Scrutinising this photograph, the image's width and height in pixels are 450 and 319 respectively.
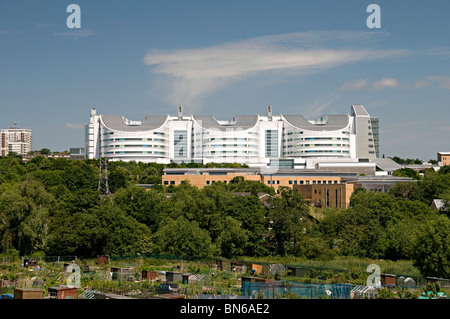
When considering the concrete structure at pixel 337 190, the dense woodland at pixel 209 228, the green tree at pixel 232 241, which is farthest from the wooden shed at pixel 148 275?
the concrete structure at pixel 337 190

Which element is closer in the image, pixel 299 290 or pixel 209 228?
pixel 299 290

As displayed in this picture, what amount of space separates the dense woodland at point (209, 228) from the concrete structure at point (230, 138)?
49.2 meters

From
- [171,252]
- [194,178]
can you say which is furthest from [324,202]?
[171,252]

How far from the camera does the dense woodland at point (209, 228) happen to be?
70.4ft

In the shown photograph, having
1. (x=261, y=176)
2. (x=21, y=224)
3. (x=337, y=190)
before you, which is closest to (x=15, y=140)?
(x=261, y=176)

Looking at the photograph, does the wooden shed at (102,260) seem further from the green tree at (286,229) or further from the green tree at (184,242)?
the green tree at (286,229)

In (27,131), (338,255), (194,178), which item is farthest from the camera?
(27,131)

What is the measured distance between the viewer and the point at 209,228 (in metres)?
24.6

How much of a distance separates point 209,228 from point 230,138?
5576cm

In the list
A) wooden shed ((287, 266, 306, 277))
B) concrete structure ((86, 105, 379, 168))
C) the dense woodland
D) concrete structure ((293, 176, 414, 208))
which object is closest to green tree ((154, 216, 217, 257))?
the dense woodland

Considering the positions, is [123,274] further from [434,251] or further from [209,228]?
[434,251]

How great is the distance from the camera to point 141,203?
2628cm
